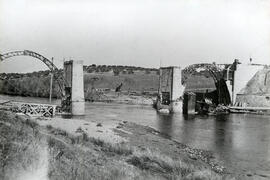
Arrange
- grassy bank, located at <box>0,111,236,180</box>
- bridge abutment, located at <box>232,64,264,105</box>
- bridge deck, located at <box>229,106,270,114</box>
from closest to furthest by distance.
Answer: grassy bank, located at <box>0,111,236,180</box>, bridge deck, located at <box>229,106,270,114</box>, bridge abutment, located at <box>232,64,264,105</box>

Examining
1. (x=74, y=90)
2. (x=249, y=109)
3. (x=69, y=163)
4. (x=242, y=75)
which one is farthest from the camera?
(x=242, y=75)

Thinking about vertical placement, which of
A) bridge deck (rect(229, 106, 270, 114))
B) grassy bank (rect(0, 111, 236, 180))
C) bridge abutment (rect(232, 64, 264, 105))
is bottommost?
bridge deck (rect(229, 106, 270, 114))

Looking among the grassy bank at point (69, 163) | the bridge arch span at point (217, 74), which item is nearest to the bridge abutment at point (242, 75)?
the bridge arch span at point (217, 74)

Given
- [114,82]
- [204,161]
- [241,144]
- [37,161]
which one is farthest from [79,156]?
[114,82]

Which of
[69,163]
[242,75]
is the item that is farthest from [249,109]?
[69,163]

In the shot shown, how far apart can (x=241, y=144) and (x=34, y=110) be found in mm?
19544

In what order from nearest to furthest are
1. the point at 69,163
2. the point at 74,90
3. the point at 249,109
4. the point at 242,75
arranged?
the point at 69,163 < the point at 74,90 < the point at 249,109 < the point at 242,75

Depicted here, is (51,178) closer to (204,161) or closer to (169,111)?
(204,161)

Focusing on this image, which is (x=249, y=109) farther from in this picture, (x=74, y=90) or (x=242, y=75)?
(x=74, y=90)

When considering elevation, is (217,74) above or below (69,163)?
above

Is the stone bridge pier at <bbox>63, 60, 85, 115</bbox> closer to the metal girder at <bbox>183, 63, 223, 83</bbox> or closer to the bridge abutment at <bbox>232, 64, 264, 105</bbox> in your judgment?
the metal girder at <bbox>183, 63, 223, 83</bbox>

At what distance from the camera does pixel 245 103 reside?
7131cm

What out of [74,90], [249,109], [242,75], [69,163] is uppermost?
[242,75]

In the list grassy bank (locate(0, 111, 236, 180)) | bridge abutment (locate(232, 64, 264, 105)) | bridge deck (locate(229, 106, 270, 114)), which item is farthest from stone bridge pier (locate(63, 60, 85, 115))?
bridge abutment (locate(232, 64, 264, 105))
